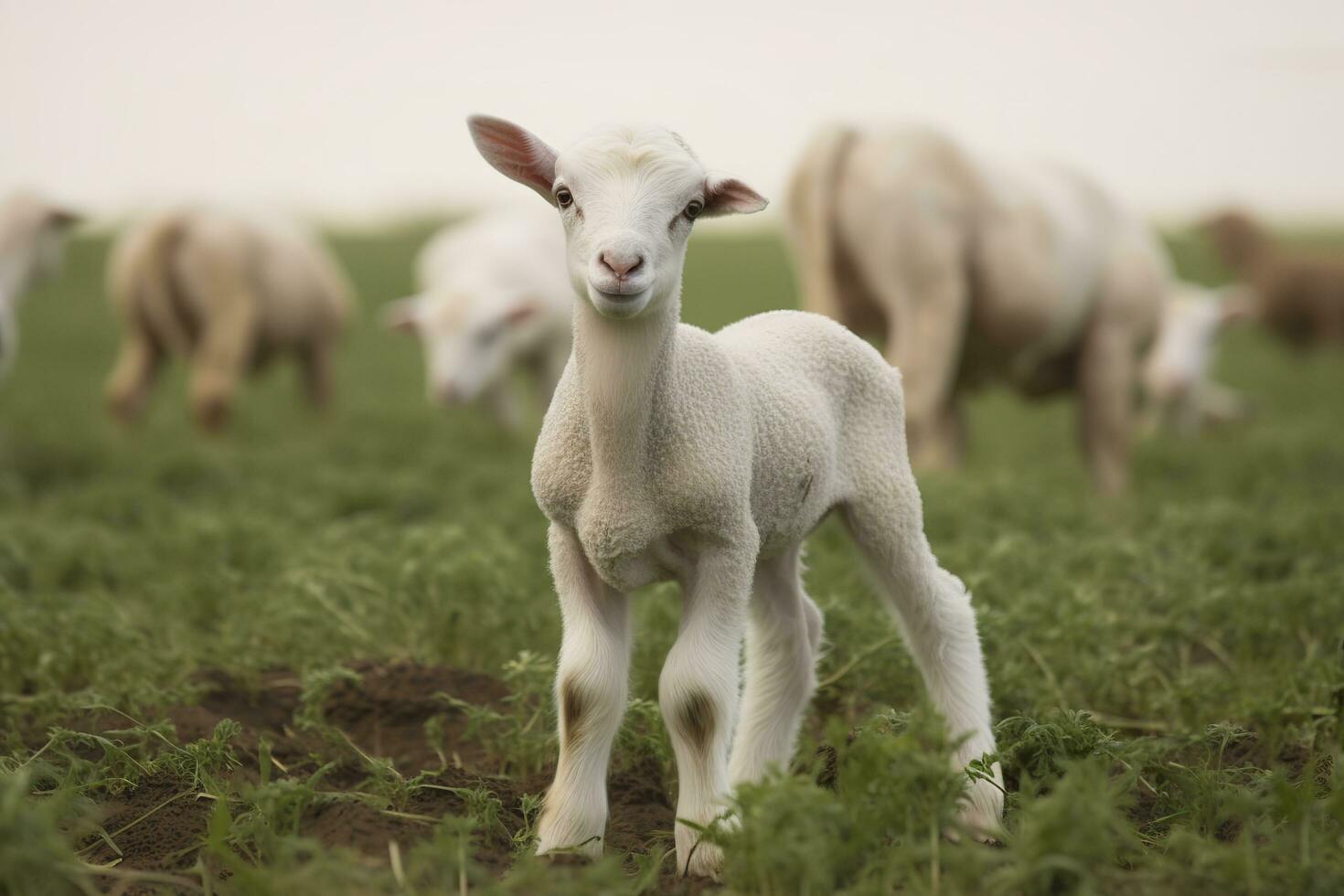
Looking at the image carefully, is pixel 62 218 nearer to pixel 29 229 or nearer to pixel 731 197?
pixel 29 229

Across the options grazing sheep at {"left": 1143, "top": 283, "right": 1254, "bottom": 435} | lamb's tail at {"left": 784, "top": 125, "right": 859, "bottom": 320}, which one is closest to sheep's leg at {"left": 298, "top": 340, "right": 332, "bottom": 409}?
lamb's tail at {"left": 784, "top": 125, "right": 859, "bottom": 320}

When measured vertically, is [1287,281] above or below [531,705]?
below

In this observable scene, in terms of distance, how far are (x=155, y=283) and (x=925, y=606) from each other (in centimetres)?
853

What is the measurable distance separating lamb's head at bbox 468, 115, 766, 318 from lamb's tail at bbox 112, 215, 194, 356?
Answer: 826cm

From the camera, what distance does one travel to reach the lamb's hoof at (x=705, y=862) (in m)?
3.04

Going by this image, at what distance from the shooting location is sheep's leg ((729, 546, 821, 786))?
3652 millimetres

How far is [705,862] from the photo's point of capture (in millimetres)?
3057

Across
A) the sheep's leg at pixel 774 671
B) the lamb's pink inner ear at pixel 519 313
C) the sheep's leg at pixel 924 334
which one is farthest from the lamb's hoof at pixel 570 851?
the lamb's pink inner ear at pixel 519 313

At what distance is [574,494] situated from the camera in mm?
3094

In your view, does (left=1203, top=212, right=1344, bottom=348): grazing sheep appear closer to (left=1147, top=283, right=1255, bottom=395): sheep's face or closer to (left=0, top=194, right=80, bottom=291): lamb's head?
(left=1147, top=283, right=1255, bottom=395): sheep's face

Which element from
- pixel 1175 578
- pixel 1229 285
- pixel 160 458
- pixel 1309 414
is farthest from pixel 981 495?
pixel 1229 285

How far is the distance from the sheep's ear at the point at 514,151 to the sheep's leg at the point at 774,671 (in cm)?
117

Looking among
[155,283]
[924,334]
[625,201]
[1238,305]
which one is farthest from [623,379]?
[1238,305]

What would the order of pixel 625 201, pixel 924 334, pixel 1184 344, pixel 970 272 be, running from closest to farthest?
1. pixel 625 201
2. pixel 924 334
3. pixel 970 272
4. pixel 1184 344
